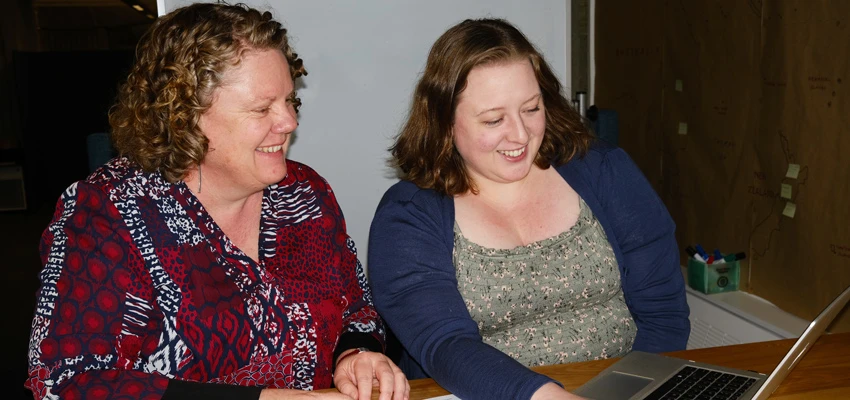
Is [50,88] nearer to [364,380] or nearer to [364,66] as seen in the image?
[364,66]

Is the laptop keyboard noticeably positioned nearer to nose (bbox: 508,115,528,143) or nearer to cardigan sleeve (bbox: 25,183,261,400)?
nose (bbox: 508,115,528,143)

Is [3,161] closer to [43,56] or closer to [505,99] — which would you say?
[43,56]

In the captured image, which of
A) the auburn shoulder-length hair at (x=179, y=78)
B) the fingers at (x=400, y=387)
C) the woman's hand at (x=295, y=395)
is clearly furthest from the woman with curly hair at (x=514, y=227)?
the auburn shoulder-length hair at (x=179, y=78)

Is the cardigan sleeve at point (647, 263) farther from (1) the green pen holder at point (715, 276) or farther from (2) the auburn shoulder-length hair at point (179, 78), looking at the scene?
(1) the green pen holder at point (715, 276)

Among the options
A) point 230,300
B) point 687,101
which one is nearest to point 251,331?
point 230,300

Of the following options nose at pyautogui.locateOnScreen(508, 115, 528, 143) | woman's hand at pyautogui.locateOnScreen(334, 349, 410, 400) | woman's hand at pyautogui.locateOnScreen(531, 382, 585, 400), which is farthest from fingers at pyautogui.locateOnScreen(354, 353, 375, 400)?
nose at pyautogui.locateOnScreen(508, 115, 528, 143)

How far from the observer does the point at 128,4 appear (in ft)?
20.4

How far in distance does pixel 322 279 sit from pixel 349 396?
1.14 ft

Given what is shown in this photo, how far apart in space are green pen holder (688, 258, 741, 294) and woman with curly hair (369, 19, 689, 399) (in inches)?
54.8

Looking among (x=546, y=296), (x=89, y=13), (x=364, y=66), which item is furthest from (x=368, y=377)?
(x=89, y=13)

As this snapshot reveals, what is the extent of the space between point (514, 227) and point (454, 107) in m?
0.26

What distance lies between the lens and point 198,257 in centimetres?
135

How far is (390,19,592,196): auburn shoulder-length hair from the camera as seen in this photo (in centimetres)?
151

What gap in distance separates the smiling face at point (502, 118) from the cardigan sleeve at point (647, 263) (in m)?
0.21
